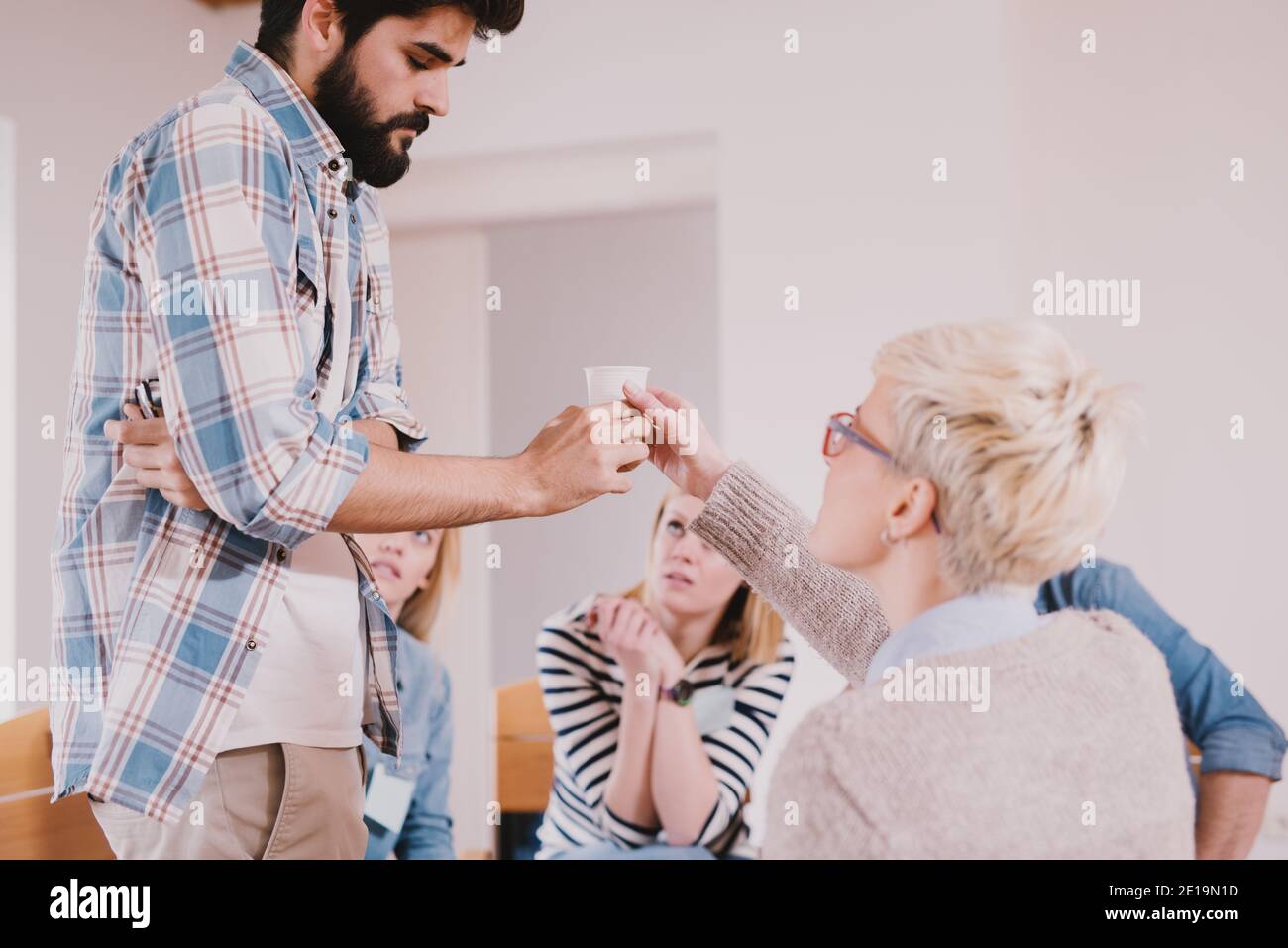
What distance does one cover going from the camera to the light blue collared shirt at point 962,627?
1079 mm

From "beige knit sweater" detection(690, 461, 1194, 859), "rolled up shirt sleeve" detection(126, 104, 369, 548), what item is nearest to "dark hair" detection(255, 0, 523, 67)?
"rolled up shirt sleeve" detection(126, 104, 369, 548)

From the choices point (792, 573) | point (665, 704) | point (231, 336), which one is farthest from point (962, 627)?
point (665, 704)

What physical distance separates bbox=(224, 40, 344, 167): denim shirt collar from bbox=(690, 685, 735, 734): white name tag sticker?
1430 mm

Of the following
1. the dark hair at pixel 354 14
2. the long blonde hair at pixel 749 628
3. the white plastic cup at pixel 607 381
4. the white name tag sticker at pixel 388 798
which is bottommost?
the white name tag sticker at pixel 388 798

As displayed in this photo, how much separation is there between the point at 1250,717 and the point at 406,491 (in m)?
1.67

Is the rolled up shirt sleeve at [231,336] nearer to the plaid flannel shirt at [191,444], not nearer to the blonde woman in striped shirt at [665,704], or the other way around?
the plaid flannel shirt at [191,444]

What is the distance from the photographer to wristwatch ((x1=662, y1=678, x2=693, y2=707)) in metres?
2.22

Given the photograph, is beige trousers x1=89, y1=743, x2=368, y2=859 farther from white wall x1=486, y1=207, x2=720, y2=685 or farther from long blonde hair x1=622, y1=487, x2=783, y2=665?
white wall x1=486, y1=207, x2=720, y2=685

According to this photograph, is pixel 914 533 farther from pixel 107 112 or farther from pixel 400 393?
pixel 107 112

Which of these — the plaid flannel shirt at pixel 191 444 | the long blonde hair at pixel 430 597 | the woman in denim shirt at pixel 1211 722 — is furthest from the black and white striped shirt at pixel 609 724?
the plaid flannel shirt at pixel 191 444

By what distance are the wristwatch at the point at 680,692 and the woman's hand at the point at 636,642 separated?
30 millimetres

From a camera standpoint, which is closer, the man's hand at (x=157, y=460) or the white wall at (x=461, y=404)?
the man's hand at (x=157, y=460)
